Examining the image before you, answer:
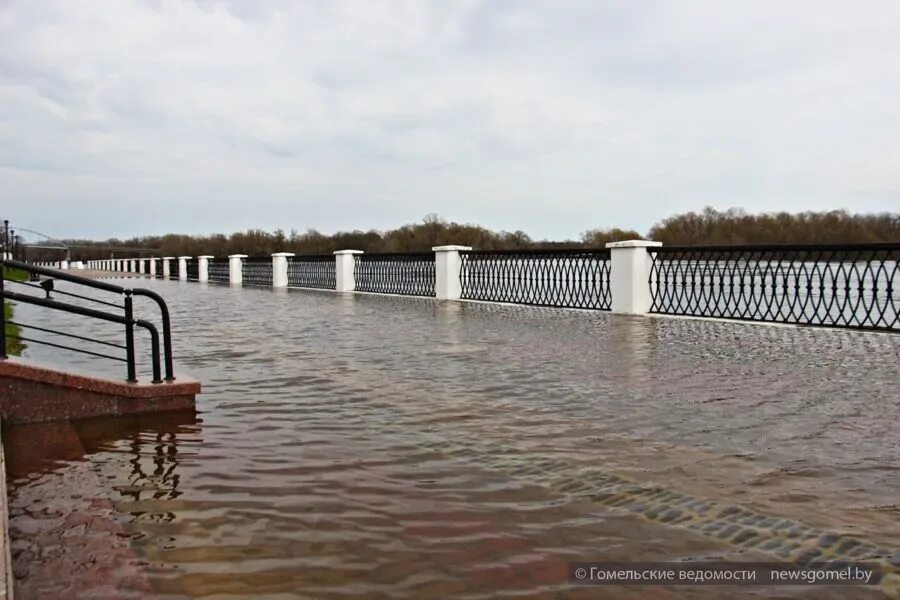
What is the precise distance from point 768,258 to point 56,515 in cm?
1052

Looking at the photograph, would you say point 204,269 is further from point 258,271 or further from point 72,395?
point 72,395

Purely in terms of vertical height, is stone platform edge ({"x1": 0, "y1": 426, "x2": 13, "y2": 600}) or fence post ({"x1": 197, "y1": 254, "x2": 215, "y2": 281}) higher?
fence post ({"x1": 197, "y1": 254, "x2": 215, "y2": 281})

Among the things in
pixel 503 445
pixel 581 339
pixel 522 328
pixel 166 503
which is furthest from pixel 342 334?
pixel 166 503

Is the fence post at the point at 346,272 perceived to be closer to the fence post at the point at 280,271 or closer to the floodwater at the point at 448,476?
the fence post at the point at 280,271

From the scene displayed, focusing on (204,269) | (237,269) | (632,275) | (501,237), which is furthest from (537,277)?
(501,237)

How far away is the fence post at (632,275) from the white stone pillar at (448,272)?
538cm

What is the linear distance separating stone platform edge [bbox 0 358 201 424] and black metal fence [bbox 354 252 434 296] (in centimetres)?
1318

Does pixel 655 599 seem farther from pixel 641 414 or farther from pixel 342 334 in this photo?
pixel 342 334

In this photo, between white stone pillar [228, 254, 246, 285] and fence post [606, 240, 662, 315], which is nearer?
fence post [606, 240, 662, 315]

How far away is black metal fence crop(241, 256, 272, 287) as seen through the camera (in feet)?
91.6

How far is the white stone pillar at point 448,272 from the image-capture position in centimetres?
1727

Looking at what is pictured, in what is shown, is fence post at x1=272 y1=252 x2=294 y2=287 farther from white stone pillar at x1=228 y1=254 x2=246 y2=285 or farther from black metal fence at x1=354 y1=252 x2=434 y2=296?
black metal fence at x1=354 y1=252 x2=434 y2=296

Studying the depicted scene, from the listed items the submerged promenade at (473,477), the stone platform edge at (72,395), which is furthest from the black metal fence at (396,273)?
the stone platform edge at (72,395)

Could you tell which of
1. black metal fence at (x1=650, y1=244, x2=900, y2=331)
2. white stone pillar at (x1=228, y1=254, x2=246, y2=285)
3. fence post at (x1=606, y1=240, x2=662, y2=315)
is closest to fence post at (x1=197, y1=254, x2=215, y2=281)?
white stone pillar at (x1=228, y1=254, x2=246, y2=285)
